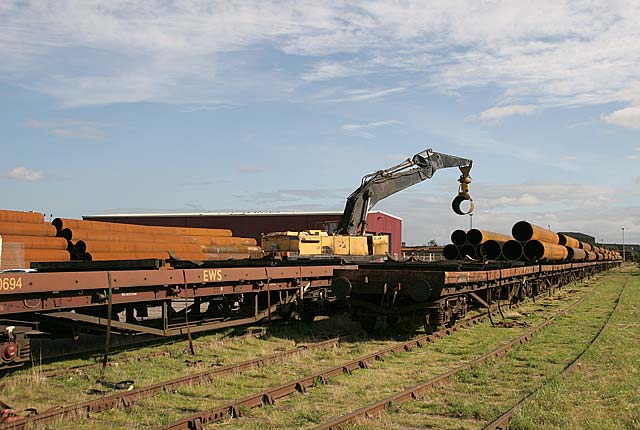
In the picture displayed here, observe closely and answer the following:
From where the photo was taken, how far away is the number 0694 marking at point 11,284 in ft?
21.9

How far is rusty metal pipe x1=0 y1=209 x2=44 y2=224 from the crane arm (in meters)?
9.37

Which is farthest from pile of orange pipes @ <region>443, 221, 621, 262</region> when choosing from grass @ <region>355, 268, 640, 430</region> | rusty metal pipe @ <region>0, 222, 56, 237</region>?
rusty metal pipe @ <region>0, 222, 56, 237</region>

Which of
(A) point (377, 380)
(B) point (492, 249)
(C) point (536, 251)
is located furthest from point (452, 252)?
(A) point (377, 380)

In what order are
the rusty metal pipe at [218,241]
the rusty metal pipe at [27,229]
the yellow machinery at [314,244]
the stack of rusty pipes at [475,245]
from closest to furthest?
the rusty metal pipe at [27,229] < the rusty metal pipe at [218,241] < the yellow machinery at [314,244] < the stack of rusty pipes at [475,245]

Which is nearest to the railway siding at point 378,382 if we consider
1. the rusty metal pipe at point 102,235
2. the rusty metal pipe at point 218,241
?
the rusty metal pipe at point 218,241

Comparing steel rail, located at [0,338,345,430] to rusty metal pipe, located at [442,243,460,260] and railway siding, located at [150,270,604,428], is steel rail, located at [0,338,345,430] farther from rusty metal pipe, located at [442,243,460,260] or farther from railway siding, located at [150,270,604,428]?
rusty metal pipe, located at [442,243,460,260]

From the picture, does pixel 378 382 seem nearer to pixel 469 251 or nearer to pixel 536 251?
pixel 469 251

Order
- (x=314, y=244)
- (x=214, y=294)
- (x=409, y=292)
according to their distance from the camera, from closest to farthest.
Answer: (x=214, y=294) < (x=409, y=292) < (x=314, y=244)

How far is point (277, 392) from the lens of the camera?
7.03 meters

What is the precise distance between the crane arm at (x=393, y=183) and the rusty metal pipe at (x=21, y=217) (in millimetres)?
9369

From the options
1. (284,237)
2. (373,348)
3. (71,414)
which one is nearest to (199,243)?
(284,237)

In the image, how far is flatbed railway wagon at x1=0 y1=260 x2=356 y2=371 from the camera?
7.06m

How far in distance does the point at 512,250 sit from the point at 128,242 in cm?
1331

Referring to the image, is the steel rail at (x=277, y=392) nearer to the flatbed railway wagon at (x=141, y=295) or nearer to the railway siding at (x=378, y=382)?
the railway siding at (x=378, y=382)
